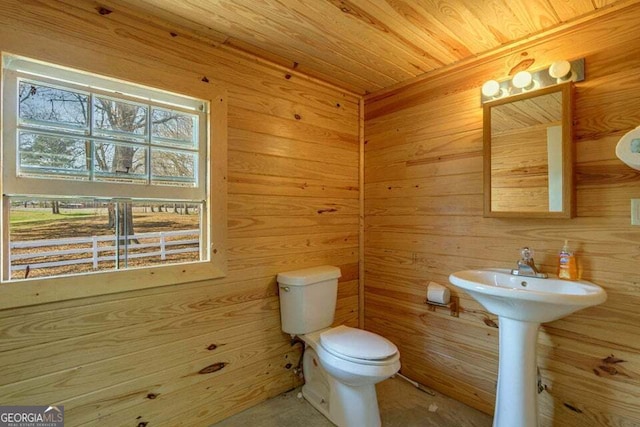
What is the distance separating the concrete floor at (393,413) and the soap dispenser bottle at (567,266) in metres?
0.92

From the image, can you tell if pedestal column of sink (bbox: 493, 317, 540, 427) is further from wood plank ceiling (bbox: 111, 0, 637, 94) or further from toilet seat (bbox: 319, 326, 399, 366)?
wood plank ceiling (bbox: 111, 0, 637, 94)

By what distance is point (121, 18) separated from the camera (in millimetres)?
1450

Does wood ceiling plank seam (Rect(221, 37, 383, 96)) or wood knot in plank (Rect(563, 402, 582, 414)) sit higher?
wood ceiling plank seam (Rect(221, 37, 383, 96))

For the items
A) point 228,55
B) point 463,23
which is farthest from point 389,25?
point 228,55

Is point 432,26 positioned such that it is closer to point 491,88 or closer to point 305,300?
point 491,88

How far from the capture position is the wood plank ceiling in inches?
55.6

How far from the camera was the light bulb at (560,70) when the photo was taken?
4.96 ft

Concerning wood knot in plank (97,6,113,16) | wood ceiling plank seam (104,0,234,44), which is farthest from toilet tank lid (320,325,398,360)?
wood knot in plank (97,6,113,16)

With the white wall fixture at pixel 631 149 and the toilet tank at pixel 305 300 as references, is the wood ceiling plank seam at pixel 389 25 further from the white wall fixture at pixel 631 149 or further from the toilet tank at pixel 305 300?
the toilet tank at pixel 305 300

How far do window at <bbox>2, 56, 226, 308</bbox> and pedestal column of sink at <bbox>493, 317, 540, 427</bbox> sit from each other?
1550 mm

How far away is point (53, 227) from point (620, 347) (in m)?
2.56

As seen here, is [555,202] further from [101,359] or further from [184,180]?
[101,359]

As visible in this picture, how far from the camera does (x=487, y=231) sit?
182cm

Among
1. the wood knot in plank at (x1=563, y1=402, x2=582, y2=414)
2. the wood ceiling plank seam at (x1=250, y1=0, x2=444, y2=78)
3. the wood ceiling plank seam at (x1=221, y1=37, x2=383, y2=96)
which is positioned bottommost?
the wood knot in plank at (x1=563, y1=402, x2=582, y2=414)
